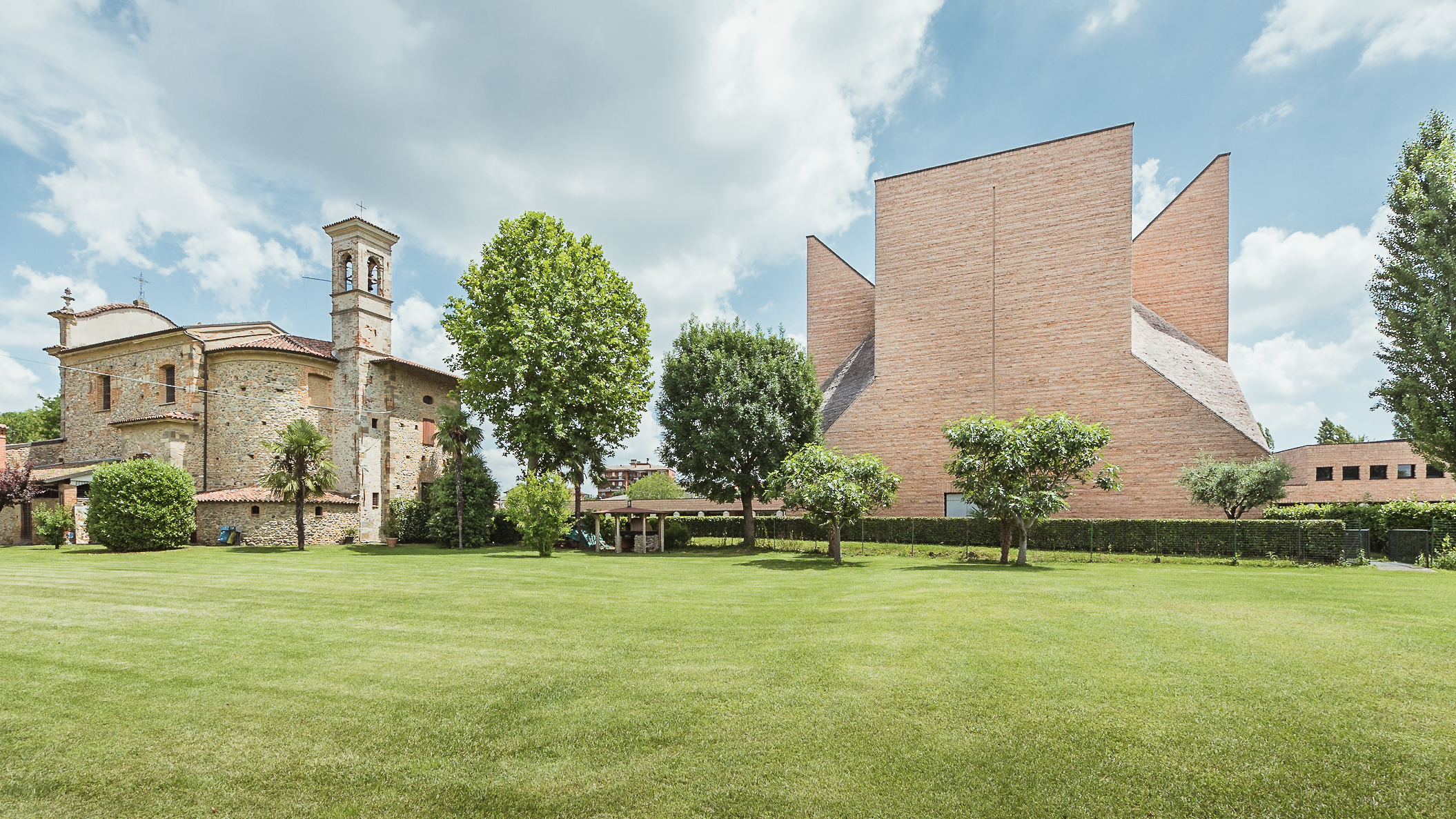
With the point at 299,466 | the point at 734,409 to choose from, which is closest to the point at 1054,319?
the point at 734,409

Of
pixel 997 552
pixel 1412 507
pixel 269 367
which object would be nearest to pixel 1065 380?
pixel 997 552

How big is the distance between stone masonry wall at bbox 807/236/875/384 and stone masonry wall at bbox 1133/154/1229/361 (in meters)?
15.1

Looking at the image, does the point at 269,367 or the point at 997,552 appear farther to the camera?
the point at 269,367

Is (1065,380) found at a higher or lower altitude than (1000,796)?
higher

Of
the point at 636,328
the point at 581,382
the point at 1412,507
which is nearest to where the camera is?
the point at 1412,507

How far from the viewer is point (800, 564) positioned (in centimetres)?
2219

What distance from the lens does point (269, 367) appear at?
1203 inches

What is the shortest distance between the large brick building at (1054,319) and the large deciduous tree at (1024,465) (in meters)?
10.9

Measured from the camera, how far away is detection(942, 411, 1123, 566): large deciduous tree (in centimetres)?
1980

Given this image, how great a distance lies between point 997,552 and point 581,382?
18.5 metres

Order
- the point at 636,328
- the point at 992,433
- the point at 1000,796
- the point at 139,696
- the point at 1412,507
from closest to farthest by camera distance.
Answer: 1. the point at 1000,796
2. the point at 139,696
3. the point at 992,433
4. the point at 1412,507
5. the point at 636,328

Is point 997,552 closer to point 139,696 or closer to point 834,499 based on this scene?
point 834,499

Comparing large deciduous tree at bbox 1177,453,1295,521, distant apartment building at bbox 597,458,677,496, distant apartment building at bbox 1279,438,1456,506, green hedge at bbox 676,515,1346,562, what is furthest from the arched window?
distant apartment building at bbox 597,458,677,496

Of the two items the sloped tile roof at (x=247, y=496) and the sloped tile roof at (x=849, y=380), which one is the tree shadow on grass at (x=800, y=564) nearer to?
the sloped tile roof at (x=849, y=380)
